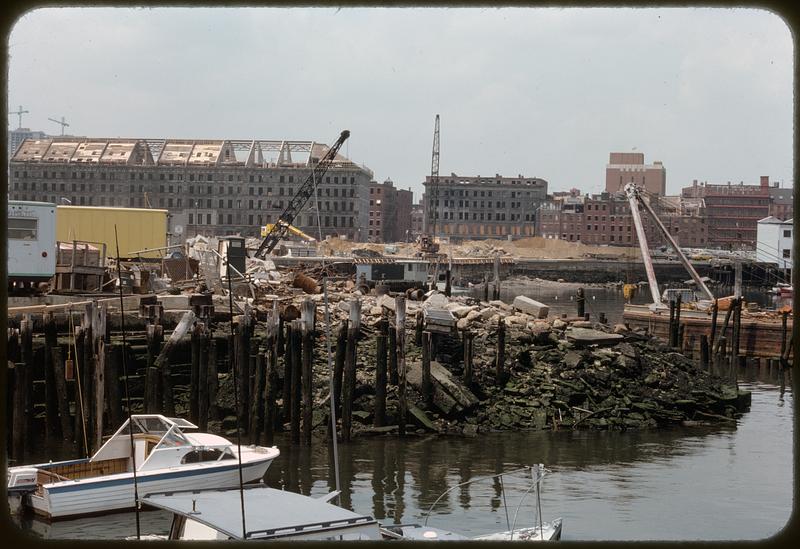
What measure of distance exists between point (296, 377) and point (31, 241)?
10135mm

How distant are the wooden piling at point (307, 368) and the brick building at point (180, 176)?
399ft

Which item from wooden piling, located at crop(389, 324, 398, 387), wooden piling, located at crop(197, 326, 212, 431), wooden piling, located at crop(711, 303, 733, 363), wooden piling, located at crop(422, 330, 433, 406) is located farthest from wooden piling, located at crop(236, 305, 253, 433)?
wooden piling, located at crop(711, 303, 733, 363)

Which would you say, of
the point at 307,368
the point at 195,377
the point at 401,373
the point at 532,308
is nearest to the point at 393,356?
the point at 401,373

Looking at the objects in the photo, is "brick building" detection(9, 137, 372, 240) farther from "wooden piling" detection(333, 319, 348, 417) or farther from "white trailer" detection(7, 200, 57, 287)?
"wooden piling" detection(333, 319, 348, 417)

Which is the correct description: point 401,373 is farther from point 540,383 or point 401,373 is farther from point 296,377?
point 540,383

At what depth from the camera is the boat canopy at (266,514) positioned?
11.7 m

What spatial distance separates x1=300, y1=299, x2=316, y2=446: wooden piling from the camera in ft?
80.6

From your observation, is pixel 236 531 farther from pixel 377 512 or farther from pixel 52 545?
pixel 377 512

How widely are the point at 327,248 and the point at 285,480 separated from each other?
4060 inches

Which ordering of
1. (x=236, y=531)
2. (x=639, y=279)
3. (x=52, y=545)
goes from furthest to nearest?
(x=639, y=279) → (x=236, y=531) → (x=52, y=545)

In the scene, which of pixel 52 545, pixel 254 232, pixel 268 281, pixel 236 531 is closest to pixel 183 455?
pixel 236 531

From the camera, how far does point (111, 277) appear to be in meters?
35.3

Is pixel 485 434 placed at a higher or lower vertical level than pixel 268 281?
lower

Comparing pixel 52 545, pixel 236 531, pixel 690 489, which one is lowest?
pixel 690 489
